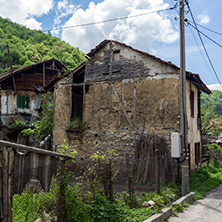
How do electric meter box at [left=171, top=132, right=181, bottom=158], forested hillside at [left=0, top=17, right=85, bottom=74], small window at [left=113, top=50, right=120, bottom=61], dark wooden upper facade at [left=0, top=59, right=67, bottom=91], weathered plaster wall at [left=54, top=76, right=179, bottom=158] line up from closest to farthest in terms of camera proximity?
electric meter box at [left=171, top=132, right=181, bottom=158] < weathered plaster wall at [left=54, top=76, right=179, bottom=158] < small window at [left=113, top=50, right=120, bottom=61] < dark wooden upper facade at [left=0, top=59, right=67, bottom=91] < forested hillside at [left=0, top=17, right=85, bottom=74]

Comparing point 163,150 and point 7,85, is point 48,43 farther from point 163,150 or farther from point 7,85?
point 163,150

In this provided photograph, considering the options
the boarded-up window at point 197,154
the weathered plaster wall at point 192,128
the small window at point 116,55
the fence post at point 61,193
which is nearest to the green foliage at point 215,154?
the boarded-up window at point 197,154

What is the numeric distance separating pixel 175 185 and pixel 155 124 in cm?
311

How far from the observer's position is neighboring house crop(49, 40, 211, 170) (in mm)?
11266

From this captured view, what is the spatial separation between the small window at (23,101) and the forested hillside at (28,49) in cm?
1873

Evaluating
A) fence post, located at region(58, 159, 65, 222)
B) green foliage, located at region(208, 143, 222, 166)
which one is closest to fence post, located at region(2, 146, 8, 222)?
fence post, located at region(58, 159, 65, 222)

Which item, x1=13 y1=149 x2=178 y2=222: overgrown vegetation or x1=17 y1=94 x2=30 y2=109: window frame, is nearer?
x1=13 y1=149 x2=178 y2=222: overgrown vegetation

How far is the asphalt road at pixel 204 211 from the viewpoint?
6.25 metres

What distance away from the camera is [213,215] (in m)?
6.58

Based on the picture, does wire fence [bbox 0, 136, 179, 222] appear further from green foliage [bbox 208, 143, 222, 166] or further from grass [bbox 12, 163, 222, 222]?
green foliage [bbox 208, 143, 222, 166]

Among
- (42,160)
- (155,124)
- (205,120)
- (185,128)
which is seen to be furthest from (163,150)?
(205,120)

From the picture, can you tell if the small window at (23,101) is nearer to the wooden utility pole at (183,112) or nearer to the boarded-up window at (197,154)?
the boarded-up window at (197,154)

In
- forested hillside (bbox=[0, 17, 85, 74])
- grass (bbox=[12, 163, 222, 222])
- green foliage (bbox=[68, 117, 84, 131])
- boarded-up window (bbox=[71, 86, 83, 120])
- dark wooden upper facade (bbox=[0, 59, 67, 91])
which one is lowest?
grass (bbox=[12, 163, 222, 222])

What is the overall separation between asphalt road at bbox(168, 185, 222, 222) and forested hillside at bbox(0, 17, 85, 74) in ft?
128
